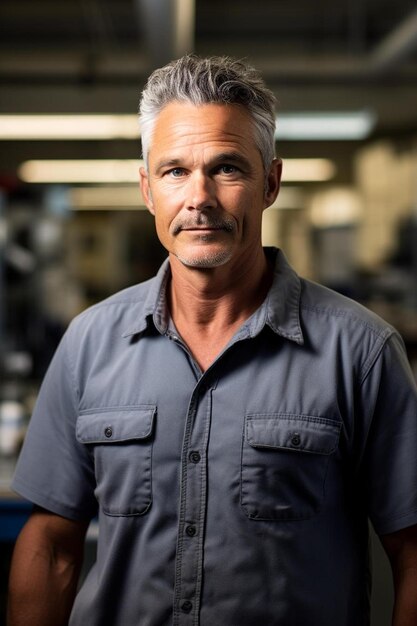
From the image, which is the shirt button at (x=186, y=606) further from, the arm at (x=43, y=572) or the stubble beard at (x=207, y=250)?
the stubble beard at (x=207, y=250)

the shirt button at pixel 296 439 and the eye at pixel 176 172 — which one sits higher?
the eye at pixel 176 172

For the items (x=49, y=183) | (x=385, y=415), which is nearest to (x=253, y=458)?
(x=385, y=415)

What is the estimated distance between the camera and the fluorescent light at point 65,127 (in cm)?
809

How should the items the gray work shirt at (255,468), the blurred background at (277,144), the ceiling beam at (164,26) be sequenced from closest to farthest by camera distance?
the gray work shirt at (255,468)
the ceiling beam at (164,26)
the blurred background at (277,144)

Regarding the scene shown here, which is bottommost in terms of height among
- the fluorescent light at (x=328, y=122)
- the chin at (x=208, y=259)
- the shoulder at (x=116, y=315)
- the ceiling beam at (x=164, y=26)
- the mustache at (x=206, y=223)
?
the shoulder at (x=116, y=315)

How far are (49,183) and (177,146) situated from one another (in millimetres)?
7032

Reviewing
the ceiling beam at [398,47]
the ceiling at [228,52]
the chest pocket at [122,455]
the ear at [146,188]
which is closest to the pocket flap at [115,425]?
the chest pocket at [122,455]

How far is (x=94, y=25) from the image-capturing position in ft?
24.0

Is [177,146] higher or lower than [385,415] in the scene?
higher

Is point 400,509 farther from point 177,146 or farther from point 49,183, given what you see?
point 49,183

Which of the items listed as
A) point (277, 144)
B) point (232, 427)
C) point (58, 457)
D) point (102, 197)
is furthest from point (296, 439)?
point (102, 197)

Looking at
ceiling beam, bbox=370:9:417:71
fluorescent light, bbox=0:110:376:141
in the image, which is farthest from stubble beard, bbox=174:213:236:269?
fluorescent light, bbox=0:110:376:141

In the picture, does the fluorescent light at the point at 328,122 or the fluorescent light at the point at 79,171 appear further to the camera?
the fluorescent light at the point at 79,171

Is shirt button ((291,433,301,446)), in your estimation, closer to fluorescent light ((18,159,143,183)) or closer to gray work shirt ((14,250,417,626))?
gray work shirt ((14,250,417,626))
